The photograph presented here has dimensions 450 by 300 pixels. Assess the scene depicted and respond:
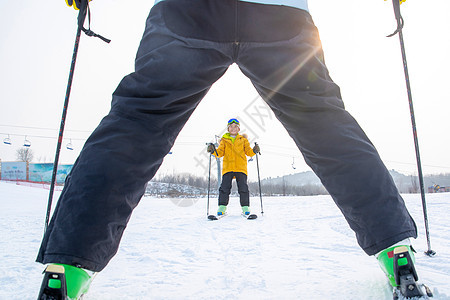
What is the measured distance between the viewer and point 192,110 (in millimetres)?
1024

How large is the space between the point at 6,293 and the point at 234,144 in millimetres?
4229

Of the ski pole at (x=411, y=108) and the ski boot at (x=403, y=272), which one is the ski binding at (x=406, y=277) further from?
the ski pole at (x=411, y=108)

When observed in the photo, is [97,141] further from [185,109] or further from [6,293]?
[6,293]

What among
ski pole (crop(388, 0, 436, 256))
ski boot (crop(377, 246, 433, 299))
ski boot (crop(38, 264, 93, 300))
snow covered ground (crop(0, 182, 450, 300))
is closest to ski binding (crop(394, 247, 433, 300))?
ski boot (crop(377, 246, 433, 299))

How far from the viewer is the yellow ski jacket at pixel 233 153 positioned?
195 inches

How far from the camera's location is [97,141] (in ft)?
2.66

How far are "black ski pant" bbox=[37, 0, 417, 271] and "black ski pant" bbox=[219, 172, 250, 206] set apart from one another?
356 cm

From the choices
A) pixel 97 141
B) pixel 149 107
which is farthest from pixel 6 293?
pixel 149 107

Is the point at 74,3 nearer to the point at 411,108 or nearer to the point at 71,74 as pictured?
the point at 71,74

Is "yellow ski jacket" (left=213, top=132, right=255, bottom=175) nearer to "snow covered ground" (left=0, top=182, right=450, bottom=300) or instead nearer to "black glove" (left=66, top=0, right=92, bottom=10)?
"snow covered ground" (left=0, top=182, right=450, bottom=300)

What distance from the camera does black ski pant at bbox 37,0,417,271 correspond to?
2.48ft

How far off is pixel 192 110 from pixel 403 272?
85 centimetres

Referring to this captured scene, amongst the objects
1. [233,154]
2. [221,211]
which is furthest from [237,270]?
[233,154]

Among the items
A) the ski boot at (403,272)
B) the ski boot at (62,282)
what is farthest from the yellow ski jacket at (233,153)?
the ski boot at (62,282)
